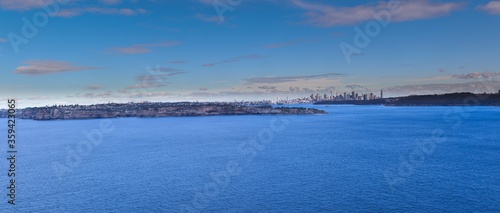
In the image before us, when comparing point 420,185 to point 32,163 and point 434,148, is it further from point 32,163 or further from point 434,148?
point 32,163

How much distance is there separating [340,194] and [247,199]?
34.3 ft

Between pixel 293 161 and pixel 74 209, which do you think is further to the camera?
pixel 293 161

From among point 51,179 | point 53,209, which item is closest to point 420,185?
point 53,209

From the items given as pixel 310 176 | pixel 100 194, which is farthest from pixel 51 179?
pixel 310 176

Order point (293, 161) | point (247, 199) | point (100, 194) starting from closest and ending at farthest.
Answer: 1. point (247, 199)
2. point (100, 194)
3. point (293, 161)

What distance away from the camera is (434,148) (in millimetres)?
73500

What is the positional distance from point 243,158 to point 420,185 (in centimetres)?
3107

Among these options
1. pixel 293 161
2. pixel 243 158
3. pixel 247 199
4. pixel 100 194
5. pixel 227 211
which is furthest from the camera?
pixel 243 158

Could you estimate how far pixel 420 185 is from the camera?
4325 cm

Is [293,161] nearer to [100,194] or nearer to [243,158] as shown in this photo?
[243,158]
